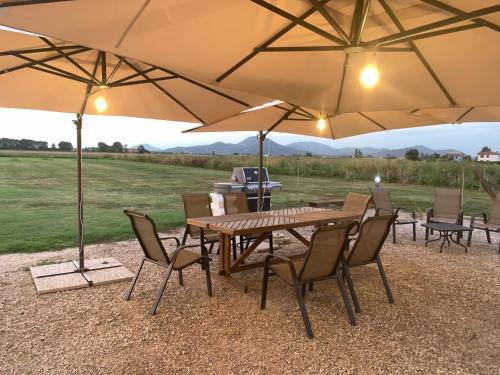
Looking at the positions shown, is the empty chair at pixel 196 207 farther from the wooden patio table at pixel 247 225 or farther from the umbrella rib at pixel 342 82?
the umbrella rib at pixel 342 82

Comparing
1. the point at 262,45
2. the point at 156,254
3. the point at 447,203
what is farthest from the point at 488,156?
the point at 156,254

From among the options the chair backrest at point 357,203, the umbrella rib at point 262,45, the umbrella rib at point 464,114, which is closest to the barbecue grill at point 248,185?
the chair backrest at point 357,203

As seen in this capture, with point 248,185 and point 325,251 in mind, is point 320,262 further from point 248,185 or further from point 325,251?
point 248,185

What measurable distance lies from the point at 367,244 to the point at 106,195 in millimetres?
11157

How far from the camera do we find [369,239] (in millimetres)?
3580

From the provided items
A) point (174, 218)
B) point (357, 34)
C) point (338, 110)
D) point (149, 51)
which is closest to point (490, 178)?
point (338, 110)

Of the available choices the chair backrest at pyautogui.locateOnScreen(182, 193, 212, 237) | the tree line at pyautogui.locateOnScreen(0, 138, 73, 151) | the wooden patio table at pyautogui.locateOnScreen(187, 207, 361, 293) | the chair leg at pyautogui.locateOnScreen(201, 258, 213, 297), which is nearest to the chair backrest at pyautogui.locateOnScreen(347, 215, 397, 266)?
the wooden patio table at pyautogui.locateOnScreen(187, 207, 361, 293)

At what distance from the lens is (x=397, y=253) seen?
5668 mm

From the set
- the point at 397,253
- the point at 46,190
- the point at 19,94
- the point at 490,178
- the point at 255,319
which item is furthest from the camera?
the point at 46,190

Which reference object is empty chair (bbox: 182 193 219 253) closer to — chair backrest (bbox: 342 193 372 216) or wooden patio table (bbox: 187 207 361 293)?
wooden patio table (bbox: 187 207 361 293)

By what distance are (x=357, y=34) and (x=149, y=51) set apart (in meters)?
1.55

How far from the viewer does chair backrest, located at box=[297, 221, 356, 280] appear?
303cm

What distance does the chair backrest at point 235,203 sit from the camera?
17.9 feet

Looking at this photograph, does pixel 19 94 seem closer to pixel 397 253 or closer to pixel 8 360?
pixel 8 360
